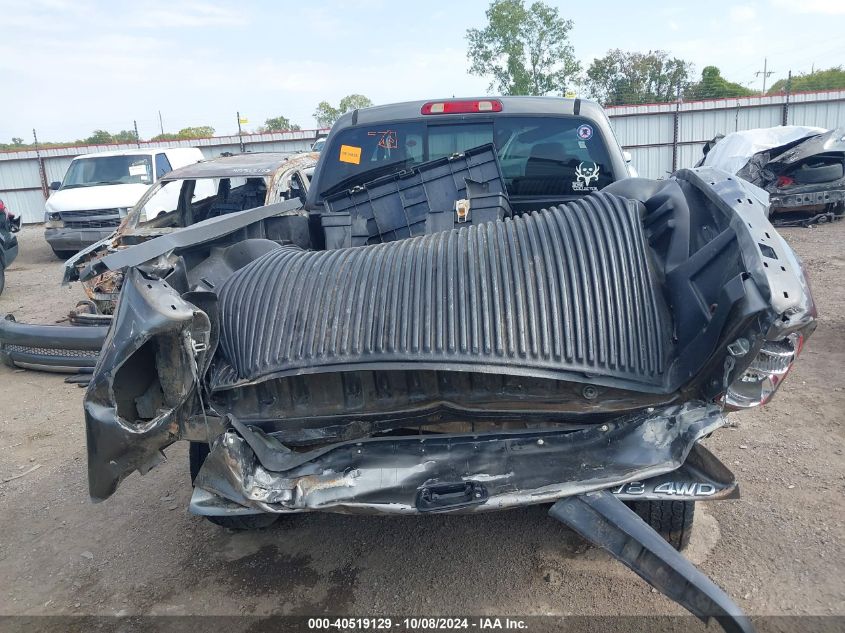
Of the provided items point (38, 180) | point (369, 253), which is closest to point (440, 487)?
point (369, 253)

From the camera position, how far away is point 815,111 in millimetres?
17266

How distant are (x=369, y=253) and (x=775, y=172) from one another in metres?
10.3

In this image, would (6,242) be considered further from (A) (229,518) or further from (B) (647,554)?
(B) (647,554)

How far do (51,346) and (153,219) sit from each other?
2.66 m

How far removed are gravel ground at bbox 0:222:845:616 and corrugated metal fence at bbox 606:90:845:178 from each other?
15.3 meters

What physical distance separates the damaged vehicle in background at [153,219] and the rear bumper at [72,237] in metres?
2.43

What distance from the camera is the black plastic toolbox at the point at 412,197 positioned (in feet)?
12.4

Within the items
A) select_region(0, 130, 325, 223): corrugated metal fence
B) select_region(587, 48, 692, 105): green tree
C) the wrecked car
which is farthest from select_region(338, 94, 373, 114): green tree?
Answer: the wrecked car

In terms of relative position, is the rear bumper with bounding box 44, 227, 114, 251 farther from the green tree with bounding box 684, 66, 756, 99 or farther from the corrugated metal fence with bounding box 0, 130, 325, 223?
the green tree with bounding box 684, 66, 756, 99

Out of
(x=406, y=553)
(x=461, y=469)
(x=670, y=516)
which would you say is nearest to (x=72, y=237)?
(x=406, y=553)

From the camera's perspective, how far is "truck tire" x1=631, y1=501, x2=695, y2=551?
2732mm

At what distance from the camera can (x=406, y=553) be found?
3.01 m

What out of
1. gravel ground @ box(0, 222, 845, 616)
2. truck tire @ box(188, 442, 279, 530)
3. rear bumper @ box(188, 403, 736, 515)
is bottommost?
gravel ground @ box(0, 222, 845, 616)

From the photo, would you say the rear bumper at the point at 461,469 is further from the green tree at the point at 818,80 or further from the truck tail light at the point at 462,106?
the green tree at the point at 818,80
